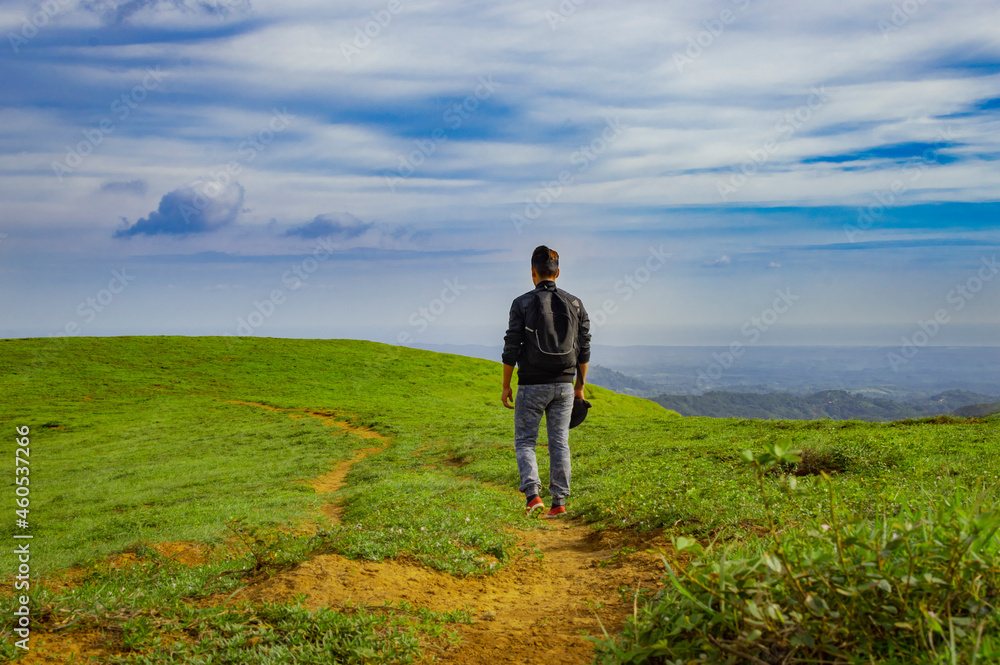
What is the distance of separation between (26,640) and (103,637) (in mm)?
536

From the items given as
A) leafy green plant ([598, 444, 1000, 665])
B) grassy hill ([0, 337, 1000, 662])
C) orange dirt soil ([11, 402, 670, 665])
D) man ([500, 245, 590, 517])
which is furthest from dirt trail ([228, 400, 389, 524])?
leafy green plant ([598, 444, 1000, 665])

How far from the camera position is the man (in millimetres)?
9508

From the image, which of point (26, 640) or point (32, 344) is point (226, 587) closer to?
point (26, 640)

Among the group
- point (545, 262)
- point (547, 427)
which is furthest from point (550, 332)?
point (547, 427)

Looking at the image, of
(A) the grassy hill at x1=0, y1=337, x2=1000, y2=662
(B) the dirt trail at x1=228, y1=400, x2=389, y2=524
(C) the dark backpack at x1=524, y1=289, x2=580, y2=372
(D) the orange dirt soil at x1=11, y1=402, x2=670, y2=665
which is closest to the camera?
(D) the orange dirt soil at x1=11, y1=402, x2=670, y2=665

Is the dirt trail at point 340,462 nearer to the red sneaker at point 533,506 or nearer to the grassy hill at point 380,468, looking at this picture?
the grassy hill at point 380,468

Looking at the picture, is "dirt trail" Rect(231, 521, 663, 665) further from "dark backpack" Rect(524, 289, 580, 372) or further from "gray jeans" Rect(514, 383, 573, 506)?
"dark backpack" Rect(524, 289, 580, 372)

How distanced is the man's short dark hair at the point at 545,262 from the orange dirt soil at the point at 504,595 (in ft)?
13.5

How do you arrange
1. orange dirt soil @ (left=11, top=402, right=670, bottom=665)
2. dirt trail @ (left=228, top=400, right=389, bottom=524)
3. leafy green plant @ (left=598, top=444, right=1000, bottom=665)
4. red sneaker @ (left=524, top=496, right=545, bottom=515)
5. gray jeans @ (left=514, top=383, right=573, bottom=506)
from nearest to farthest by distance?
leafy green plant @ (left=598, top=444, right=1000, bottom=665)
orange dirt soil @ (left=11, top=402, right=670, bottom=665)
gray jeans @ (left=514, top=383, right=573, bottom=506)
red sneaker @ (left=524, top=496, right=545, bottom=515)
dirt trail @ (left=228, top=400, right=389, bottom=524)

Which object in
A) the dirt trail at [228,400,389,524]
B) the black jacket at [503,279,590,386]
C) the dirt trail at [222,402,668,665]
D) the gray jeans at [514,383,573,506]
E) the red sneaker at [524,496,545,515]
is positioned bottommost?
the dirt trail at [228,400,389,524]

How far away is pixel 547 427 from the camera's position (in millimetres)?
9820

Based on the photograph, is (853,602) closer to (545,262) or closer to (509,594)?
(509,594)

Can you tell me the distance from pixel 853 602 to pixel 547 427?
6.86 meters

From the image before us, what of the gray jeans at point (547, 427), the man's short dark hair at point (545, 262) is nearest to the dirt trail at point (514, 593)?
the gray jeans at point (547, 427)
